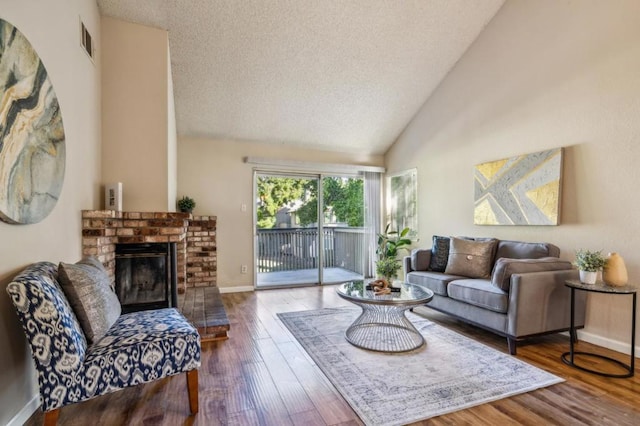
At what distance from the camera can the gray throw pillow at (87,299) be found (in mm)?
1768

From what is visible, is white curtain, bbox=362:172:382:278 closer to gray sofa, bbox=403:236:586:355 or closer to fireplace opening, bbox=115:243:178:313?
gray sofa, bbox=403:236:586:355

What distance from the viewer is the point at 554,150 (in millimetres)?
3268

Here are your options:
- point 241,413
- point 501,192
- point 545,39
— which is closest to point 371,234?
point 501,192

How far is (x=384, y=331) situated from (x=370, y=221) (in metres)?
3.11

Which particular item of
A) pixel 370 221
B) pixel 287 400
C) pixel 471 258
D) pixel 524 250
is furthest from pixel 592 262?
pixel 370 221

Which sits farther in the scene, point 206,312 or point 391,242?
point 391,242

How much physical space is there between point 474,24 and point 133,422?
16.4 feet

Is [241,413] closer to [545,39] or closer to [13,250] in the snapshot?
[13,250]

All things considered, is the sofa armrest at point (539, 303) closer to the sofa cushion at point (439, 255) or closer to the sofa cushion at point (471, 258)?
the sofa cushion at point (471, 258)

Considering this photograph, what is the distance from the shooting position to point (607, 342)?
2854 mm

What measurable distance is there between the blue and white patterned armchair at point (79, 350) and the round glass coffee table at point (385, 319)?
1435mm

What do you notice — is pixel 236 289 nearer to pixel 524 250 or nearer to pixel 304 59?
pixel 304 59

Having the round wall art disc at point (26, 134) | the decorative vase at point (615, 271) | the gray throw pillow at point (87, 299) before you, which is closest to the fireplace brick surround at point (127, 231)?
the round wall art disc at point (26, 134)

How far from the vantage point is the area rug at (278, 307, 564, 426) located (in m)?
1.94
